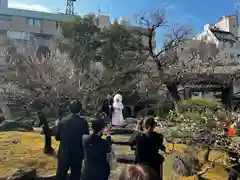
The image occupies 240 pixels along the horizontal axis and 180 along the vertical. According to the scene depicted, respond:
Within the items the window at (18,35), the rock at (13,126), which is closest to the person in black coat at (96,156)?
the rock at (13,126)

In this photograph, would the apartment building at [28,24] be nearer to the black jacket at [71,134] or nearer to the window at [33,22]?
the window at [33,22]

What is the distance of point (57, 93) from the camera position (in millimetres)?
10977

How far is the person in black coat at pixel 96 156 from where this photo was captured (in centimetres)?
329

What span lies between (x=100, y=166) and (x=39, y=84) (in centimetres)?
933

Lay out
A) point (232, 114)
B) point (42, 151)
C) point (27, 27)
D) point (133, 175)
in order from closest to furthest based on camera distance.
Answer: point (133, 175) → point (232, 114) → point (42, 151) → point (27, 27)

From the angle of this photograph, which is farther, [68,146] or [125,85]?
[125,85]

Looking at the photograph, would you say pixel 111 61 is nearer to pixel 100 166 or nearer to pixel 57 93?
pixel 57 93

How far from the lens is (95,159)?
3.30m

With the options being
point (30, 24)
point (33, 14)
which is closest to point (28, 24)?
point (30, 24)

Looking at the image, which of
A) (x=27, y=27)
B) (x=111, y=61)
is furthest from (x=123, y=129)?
(x=27, y=27)

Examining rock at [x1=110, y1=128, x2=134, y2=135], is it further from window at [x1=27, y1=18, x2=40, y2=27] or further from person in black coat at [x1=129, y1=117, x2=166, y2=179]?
window at [x1=27, y1=18, x2=40, y2=27]

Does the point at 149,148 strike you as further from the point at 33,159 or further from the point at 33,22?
the point at 33,22

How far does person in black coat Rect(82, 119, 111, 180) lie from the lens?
3.29 m

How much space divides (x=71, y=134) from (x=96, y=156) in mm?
944
